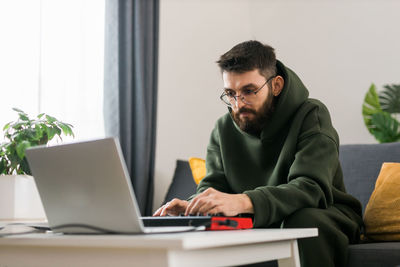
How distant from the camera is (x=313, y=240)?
4.80 feet

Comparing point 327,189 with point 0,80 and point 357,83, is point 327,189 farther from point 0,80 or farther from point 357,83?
point 357,83

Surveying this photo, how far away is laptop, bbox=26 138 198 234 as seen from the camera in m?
0.97

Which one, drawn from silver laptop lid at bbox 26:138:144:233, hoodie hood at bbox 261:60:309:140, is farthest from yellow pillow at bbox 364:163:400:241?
silver laptop lid at bbox 26:138:144:233

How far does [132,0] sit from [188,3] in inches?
21.5

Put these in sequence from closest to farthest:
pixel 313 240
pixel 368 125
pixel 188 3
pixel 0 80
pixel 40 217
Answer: pixel 313 240 → pixel 40 217 → pixel 0 80 → pixel 368 125 → pixel 188 3

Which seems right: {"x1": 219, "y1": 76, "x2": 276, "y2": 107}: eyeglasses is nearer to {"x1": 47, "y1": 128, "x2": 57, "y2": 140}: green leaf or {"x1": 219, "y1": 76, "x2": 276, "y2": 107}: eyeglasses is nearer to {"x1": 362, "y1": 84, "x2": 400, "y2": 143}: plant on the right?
{"x1": 47, "y1": 128, "x2": 57, "y2": 140}: green leaf

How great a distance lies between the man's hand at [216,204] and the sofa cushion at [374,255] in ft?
1.44

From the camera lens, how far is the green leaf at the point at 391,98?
3.02 metres

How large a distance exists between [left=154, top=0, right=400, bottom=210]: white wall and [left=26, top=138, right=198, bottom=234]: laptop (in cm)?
204

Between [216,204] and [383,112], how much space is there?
2060 millimetres

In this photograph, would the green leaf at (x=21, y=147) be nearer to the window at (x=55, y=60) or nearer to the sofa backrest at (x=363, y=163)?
the window at (x=55, y=60)

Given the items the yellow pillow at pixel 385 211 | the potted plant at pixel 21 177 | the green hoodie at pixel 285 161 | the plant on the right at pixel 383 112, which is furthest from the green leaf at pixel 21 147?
the plant on the right at pixel 383 112

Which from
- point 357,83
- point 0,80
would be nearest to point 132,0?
Result: point 0,80

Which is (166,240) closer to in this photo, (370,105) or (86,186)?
(86,186)
